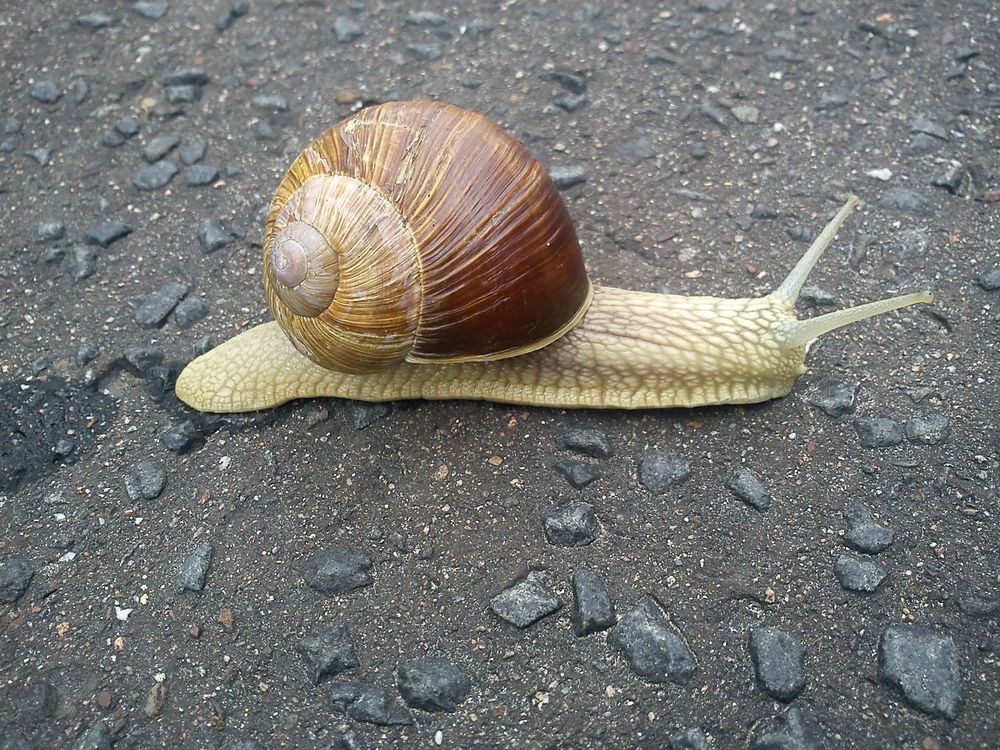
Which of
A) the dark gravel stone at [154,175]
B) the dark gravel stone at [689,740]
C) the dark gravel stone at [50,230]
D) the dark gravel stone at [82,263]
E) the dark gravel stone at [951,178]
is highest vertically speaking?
the dark gravel stone at [154,175]

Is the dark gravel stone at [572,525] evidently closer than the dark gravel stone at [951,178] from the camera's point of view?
Yes

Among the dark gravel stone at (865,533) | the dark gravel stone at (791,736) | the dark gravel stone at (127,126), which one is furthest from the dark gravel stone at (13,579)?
the dark gravel stone at (865,533)

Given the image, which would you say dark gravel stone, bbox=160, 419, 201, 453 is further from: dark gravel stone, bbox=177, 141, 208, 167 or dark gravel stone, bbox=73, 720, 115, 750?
dark gravel stone, bbox=177, 141, 208, 167

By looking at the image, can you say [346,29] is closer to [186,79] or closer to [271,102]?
[271,102]

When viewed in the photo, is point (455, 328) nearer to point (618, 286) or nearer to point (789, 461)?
point (618, 286)

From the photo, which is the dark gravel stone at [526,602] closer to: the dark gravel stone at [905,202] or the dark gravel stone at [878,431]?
the dark gravel stone at [878,431]

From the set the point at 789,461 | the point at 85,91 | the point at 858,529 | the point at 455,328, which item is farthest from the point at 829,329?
the point at 85,91
